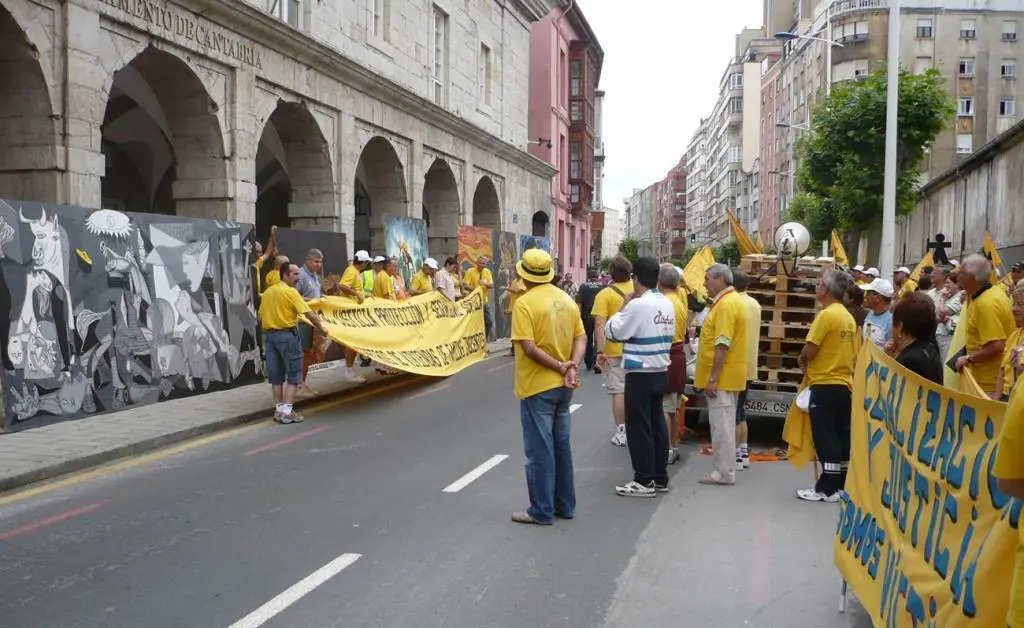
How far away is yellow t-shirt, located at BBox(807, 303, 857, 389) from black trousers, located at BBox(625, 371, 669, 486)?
1209 millimetres

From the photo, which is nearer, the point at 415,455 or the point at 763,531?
the point at 763,531

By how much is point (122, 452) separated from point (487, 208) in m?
24.1

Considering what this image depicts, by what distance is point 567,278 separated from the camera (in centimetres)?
2827

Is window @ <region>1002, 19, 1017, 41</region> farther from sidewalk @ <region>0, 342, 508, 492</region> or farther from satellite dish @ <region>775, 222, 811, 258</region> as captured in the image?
sidewalk @ <region>0, 342, 508, 492</region>

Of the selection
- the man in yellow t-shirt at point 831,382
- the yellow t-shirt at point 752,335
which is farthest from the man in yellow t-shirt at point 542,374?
the yellow t-shirt at point 752,335

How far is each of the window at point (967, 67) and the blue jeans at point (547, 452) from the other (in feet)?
208

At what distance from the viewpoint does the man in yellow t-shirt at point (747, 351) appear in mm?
8758

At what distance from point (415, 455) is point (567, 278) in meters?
18.8

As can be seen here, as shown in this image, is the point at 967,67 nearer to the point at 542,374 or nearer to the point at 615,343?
the point at 615,343

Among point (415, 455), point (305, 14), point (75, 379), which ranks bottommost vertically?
point (415, 455)

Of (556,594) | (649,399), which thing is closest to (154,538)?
(556,594)

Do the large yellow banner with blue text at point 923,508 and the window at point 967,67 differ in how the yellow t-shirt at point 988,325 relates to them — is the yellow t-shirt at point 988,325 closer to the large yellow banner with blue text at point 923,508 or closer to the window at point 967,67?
the large yellow banner with blue text at point 923,508

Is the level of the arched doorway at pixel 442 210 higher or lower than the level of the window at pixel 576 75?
lower

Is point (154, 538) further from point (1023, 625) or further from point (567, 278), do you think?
point (567, 278)
